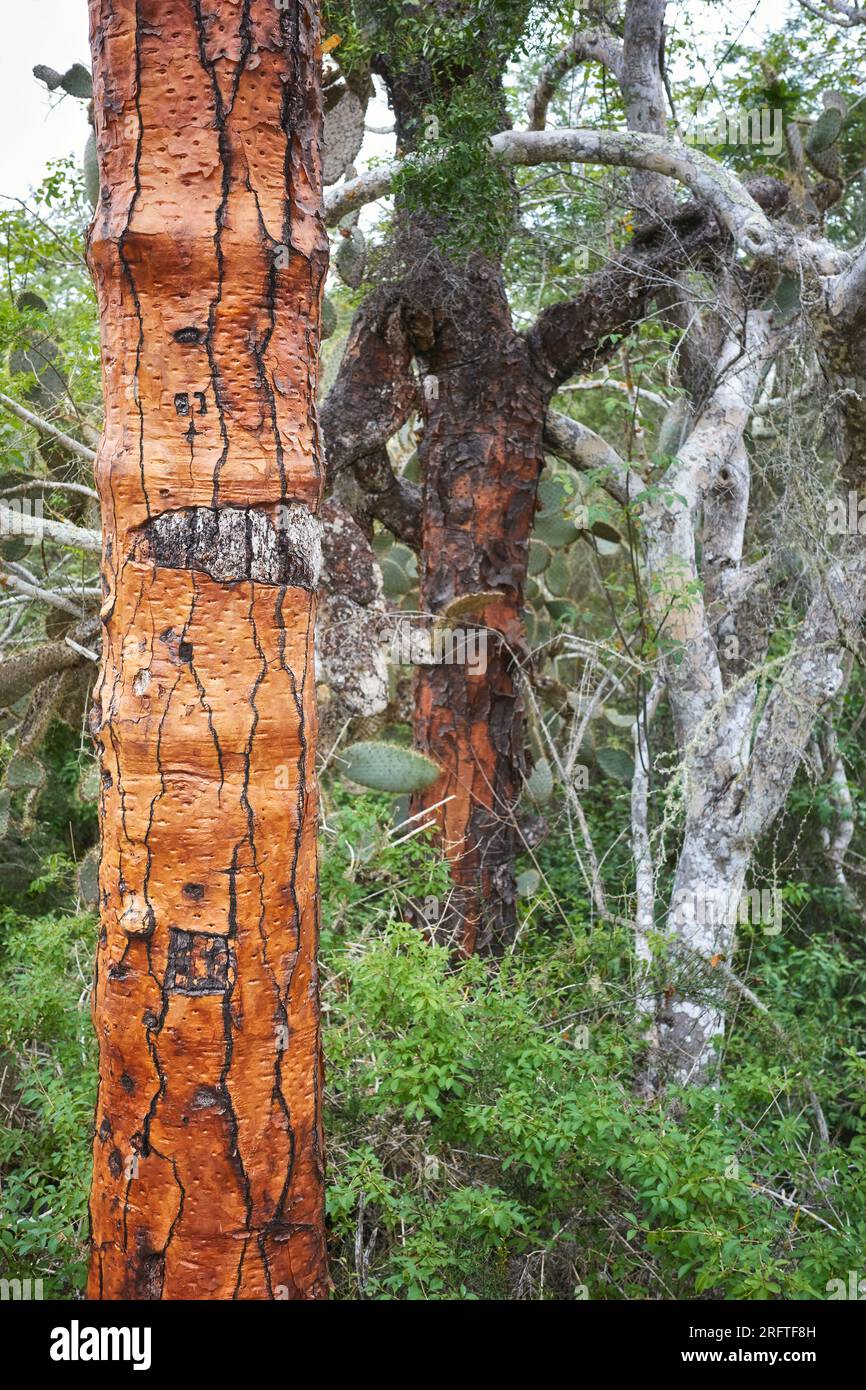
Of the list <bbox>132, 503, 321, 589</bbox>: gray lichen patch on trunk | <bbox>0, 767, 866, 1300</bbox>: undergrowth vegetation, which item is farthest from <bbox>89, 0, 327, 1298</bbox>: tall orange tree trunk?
<bbox>0, 767, 866, 1300</bbox>: undergrowth vegetation

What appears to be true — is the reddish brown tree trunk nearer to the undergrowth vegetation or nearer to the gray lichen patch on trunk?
the undergrowth vegetation

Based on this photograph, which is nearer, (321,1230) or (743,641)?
(321,1230)

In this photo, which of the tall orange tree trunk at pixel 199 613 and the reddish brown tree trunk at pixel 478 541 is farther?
the reddish brown tree trunk at pixel 478 541

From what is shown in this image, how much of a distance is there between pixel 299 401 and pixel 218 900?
0.74 meters

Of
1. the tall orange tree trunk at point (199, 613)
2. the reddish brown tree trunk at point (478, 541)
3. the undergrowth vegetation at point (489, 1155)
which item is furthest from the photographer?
the reddish brown tree trunk at point (478, 541)

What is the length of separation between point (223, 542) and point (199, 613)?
0.35 feet

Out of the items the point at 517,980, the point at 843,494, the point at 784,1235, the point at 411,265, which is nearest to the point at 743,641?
the point at 843,494

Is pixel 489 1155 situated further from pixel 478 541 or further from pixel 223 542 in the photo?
pixel 478 541

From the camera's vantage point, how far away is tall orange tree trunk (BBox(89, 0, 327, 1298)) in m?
1.66

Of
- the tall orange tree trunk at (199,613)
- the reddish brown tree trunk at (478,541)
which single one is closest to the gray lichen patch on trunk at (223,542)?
the tall orange tree trunk at (199,613)

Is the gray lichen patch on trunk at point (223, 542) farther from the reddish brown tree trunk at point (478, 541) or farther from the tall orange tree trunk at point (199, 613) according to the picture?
the reddish brown tree trunk at point (478, 541)

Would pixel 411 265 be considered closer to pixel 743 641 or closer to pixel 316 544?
pixel 743 641

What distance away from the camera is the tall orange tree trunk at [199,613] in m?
1.66
